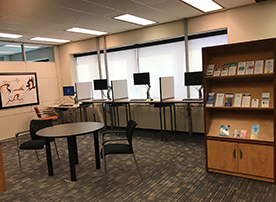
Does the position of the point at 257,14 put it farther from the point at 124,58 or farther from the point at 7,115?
the point at 7,115

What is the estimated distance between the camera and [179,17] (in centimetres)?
535

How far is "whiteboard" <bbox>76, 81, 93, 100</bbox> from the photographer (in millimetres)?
7023

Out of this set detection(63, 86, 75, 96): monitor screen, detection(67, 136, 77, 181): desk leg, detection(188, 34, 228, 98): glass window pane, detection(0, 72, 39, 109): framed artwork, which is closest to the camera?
detection(67, 136, 77, 181): desk leg

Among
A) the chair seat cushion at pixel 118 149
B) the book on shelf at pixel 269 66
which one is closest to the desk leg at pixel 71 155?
the chair seat cushion at pixel 118 149

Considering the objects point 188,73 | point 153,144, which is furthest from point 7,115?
point 188,73

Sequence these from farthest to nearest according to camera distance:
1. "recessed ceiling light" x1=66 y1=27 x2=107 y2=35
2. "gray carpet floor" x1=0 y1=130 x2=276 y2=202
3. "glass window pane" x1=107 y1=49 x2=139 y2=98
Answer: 1. "glass window pane" x1=107 y1=49 x2=139 y2=98
2. "recessed ceiling light" x1=66 y1=27 x2=107 y2=35
3. "gray carpet floor" x1=0 y1=130 x2=276 y2=202

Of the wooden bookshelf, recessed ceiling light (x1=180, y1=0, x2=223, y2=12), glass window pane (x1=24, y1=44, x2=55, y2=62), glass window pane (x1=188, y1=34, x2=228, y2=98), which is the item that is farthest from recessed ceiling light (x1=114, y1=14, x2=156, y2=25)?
glass window pane (x1=24, y1=44, x2=55, y2=62)

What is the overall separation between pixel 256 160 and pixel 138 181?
5.29 feet

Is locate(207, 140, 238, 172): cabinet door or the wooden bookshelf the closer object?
the wooden bookshelf

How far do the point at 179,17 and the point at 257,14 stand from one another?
1644 millimetres

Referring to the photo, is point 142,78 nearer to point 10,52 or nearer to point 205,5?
point 205,5

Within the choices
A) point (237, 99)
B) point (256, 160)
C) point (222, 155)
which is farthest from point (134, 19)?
point (256, 160)

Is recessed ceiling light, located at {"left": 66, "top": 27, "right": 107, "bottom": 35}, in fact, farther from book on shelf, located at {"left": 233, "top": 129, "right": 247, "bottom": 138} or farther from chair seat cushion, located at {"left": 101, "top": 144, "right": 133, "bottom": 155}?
book on shelf, located at {"left": 233, "top": 129, "right": 247, "bottom": 138}

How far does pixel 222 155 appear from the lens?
321 centimetres
